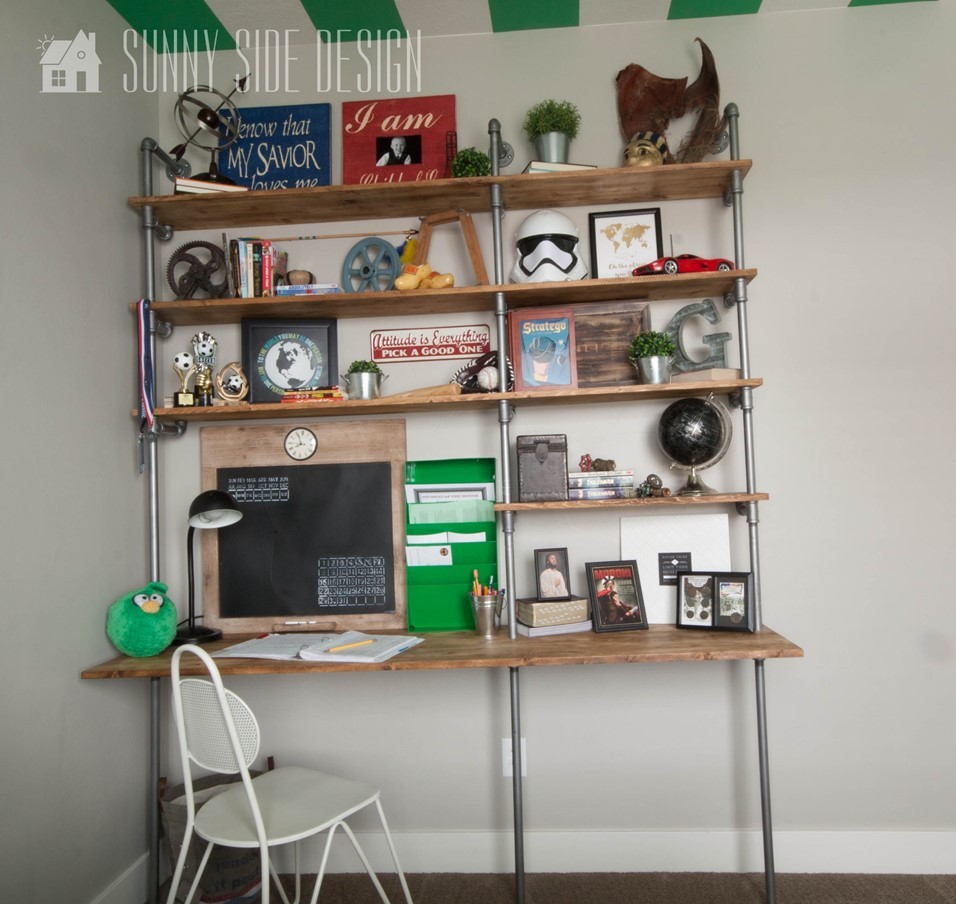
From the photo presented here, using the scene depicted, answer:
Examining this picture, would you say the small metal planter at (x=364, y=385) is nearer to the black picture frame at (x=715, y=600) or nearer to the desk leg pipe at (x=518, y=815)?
the desk leg pipe at (x=518, y=815)

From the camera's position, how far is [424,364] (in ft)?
8.98

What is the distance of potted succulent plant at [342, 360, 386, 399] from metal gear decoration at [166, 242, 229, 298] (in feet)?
1.83

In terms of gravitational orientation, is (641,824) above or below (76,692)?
below

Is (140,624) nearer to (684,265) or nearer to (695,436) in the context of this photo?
(695,436)

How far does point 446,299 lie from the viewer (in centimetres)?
254

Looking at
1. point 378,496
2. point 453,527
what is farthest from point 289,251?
point 453,527

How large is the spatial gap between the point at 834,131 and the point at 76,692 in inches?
119

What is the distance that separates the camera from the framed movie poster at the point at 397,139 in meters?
2.73

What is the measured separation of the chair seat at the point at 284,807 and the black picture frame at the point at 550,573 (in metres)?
0.85

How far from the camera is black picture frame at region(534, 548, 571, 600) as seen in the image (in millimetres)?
2574

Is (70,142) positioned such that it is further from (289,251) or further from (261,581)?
(261,581)

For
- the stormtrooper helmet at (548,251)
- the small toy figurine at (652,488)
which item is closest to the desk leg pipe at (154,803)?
the small toy figurine at (652,488)

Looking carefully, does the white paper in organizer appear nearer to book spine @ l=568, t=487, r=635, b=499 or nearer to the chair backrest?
book spine @ l=568, t=487, r=635, b=499

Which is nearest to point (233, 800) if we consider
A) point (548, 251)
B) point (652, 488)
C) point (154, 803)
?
point (154, 803)
